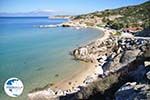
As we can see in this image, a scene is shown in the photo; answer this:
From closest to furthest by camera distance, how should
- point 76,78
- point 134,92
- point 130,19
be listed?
point 134,92
point 76,78
point 130,19

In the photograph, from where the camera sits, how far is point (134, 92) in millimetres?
8789

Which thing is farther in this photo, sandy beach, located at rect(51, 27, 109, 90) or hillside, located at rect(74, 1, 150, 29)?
hillside, located at rect(74, 1, 150, 29)

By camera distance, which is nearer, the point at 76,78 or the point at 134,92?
the point at 134,92

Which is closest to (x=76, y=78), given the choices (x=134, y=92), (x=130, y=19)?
(x=134, y=92)

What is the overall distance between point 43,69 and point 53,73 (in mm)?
2557

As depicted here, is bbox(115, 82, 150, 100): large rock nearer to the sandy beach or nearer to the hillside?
the sandy beach

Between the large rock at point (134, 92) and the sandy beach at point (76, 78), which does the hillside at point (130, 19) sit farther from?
the large rock at point (134, 92)

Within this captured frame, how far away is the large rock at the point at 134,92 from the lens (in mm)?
8156

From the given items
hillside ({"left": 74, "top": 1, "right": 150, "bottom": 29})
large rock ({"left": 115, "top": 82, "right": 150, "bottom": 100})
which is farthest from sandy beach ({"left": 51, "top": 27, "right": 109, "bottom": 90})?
hillside ({"left": 74, "top": 1, "right": 150, "bottom": 29})

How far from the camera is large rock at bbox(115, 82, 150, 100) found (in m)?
8.16

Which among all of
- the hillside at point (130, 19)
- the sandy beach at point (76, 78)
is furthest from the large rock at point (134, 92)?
the hillside at point (130, 19)

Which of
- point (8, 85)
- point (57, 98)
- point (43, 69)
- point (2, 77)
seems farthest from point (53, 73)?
point (8, 85)

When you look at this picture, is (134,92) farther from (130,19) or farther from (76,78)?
(130,19)

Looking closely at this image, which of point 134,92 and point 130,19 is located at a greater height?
point 134,92
